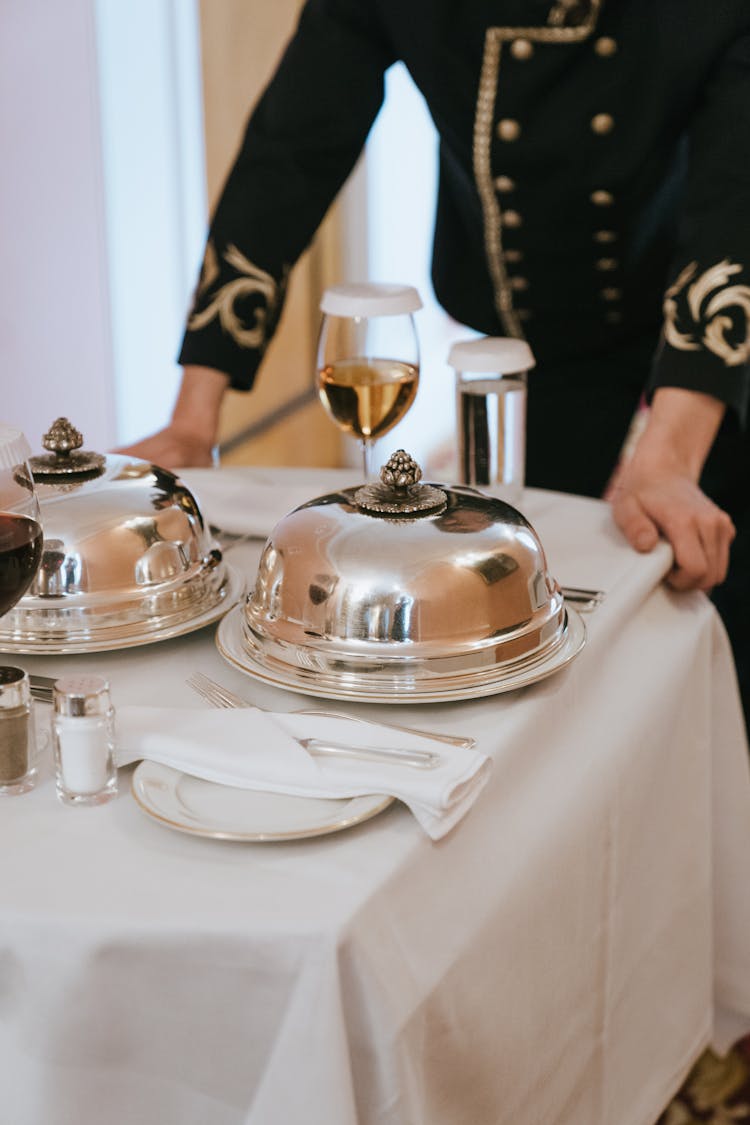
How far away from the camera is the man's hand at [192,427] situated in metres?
1.57

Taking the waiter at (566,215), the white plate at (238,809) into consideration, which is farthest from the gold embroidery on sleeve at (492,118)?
the white plate at (238,809)

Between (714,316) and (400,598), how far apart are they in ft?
2.41

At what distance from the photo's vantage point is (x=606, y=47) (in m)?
1.60

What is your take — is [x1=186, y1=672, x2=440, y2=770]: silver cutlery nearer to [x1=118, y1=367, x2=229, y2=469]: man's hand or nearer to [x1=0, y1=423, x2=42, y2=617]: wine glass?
[x1=0, y1=423, x2=42, y2=617]: wine glass

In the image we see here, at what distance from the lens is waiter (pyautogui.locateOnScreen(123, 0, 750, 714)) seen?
145cm

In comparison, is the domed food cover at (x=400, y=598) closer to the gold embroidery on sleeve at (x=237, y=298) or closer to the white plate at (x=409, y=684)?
the white plate at (x=409, y=684)

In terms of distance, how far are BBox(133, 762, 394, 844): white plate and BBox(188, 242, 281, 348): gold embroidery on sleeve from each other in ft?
3.32

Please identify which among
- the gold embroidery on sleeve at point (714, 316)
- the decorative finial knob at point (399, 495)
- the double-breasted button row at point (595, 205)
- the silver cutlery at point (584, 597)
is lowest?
the silver cutlery at point (584, 597)

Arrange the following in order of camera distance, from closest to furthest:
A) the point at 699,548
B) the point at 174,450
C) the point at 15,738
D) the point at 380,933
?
the point at 380,933, the point at 15,738, the point at 699,548, the point at 174,450

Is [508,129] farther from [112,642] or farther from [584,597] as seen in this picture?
[112,642]

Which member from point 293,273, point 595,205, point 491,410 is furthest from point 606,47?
point 293,273

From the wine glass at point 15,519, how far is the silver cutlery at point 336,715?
172 mm

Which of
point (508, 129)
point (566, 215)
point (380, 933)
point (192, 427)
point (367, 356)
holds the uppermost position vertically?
point (508, 129)

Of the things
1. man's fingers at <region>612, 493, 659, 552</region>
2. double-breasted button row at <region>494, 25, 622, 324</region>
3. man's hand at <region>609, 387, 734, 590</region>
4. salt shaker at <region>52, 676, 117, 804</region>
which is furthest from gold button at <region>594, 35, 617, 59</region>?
salt shaker at <region>52, 676, 117, 804</region>
